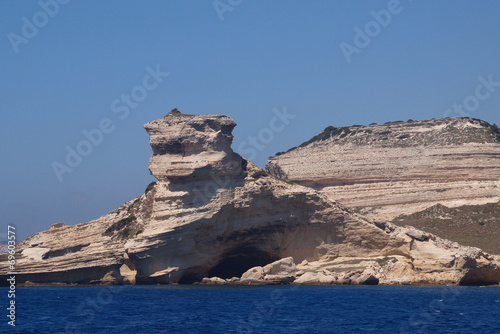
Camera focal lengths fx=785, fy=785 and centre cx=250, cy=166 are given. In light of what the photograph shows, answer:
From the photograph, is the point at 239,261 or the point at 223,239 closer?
the point at 223,239

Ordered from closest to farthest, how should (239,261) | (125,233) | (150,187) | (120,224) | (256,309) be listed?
(256,309)
(125,233)
(120,224)
(239,261)
(150,187)

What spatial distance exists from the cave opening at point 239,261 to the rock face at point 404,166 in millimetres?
26139

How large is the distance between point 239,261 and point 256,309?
15410mm

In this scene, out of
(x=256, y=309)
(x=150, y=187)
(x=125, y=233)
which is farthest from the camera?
(x=150, y=187)

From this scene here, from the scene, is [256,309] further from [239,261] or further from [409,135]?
[409,135]

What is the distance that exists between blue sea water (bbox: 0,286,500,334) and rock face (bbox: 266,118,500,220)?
95.7 ft

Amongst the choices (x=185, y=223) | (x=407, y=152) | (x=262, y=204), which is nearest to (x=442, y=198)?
(x=407, y=152)

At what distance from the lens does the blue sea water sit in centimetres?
3080

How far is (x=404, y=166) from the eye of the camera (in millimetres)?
80812

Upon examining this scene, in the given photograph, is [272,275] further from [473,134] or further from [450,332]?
[473,134]

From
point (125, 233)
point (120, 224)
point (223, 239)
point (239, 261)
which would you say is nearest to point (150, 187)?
point (120, 224)

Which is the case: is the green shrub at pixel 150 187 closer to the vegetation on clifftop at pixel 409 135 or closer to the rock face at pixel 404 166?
the rock face at pixel 404 166

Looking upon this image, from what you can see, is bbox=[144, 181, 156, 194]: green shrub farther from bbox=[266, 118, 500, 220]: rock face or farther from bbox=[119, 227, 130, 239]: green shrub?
bbox=[266, 118, 500, 220]: rock face

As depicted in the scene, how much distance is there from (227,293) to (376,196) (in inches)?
1558
